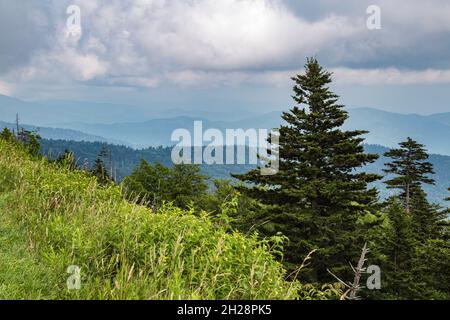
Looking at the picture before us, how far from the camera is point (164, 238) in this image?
6203 millimetres

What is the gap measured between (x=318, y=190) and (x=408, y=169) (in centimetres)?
4169

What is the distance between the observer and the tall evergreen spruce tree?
35406mm

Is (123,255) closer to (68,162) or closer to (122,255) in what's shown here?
(122,255)

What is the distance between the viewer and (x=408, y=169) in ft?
235

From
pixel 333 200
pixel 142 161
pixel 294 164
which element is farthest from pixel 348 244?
pixel 142 161

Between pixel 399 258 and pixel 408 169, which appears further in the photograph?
Answer: pixel 408 169

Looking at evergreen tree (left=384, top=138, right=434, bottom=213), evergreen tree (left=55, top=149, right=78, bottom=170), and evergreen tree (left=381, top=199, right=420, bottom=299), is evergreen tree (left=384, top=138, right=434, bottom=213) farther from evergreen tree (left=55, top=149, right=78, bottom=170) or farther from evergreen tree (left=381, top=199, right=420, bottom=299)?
evergreen tree (left=55, top=149, right=78, bottom=170)

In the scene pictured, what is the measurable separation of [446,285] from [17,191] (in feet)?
143

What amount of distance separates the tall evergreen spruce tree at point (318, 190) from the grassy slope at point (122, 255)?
2791 cm

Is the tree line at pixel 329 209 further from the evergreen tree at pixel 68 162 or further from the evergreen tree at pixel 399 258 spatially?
the evergreen tree at pixel 68 162

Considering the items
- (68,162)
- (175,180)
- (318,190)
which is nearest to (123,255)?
(68,162)
